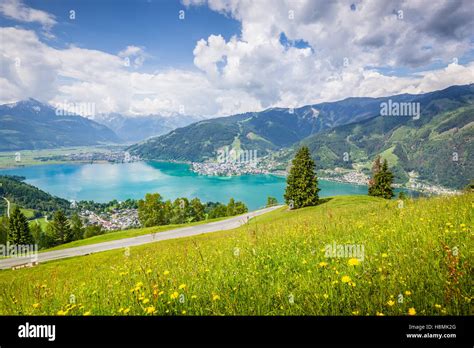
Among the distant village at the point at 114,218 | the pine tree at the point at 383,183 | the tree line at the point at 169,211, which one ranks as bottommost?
the distant village at the point at 114,218

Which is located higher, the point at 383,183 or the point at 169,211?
the point at 383,183

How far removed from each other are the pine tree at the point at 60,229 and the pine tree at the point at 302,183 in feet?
172

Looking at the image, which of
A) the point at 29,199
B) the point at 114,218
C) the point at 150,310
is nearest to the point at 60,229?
the point at 114,218

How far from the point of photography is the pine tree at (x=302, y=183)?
37906 millimetres

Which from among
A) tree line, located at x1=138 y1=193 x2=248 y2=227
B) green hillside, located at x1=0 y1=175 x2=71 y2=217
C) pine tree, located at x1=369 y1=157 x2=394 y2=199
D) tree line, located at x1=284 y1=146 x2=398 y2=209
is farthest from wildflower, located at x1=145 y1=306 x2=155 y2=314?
green hillside, located at x1=0 y1=175 x2=71 y2=217

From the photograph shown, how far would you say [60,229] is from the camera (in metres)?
58.8

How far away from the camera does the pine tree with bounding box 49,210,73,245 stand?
58.1 metres

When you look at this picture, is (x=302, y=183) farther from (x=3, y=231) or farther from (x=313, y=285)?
(x=3, y=231)

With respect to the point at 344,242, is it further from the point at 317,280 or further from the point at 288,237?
the point at 317,280

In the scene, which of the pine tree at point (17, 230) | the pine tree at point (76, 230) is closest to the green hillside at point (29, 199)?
the pine tree at point (76, 230)

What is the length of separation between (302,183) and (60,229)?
56345 millimetres

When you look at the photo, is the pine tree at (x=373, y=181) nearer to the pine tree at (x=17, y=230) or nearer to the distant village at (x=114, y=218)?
the pine tree at (x=17, y=230)

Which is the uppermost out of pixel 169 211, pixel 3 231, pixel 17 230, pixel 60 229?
pixel 169 211
